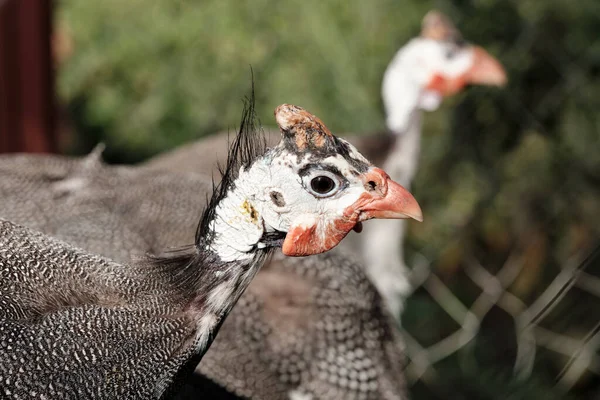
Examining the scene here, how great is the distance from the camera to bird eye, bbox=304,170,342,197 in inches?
46.2

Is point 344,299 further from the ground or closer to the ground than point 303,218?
closer to the ground

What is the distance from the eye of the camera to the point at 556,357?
9.35ft

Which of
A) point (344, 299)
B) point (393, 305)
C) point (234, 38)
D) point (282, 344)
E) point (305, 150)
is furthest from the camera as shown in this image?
point (234, 38)

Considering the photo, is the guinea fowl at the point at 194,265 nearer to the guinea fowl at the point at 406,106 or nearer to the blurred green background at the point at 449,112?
the guinea fowl at the point at 406,106

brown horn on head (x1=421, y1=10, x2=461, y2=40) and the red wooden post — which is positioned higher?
brown horn on head (x1=421, y1=10, x2=461, y2=40)

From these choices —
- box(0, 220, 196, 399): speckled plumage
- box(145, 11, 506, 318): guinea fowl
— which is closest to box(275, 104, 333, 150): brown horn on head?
box(0, 220, 196, 399): speckled plumage

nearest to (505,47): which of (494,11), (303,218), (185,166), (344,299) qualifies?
(494,11)

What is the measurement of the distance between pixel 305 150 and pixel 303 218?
9cm

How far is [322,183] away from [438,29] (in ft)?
5.81

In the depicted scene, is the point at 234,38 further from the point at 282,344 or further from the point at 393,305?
the point at 282,344

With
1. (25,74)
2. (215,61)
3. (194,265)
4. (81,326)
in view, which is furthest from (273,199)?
(215,61)

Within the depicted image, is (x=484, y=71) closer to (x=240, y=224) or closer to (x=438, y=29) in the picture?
(x=438, y=29)

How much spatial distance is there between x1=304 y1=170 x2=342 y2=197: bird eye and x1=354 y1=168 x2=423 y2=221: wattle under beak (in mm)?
34

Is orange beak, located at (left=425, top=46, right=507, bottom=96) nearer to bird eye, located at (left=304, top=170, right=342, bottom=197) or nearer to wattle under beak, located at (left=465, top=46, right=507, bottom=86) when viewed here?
wattle under beak, located at (left=465, top=46, right=507, bottom=86)
